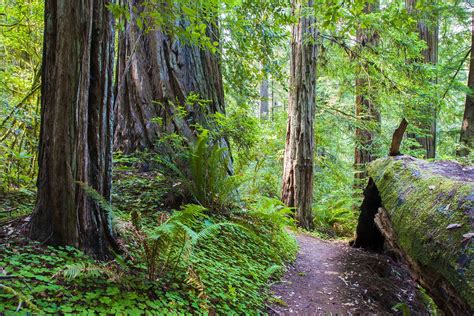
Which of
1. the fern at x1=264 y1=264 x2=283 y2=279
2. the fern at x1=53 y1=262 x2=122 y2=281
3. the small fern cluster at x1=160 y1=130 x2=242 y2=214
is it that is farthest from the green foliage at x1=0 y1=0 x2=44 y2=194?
the fern at x1=264 y1=264 x2=283 y2=279

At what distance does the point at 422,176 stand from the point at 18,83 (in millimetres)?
5575

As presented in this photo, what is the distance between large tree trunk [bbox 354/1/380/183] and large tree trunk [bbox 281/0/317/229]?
143 cm

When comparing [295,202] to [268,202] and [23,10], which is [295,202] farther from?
[23,10]

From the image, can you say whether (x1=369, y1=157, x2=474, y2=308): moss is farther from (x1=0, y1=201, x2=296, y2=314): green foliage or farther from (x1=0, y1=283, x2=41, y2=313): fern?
(x1=0, y1=283, x2=41, y2=313): fern

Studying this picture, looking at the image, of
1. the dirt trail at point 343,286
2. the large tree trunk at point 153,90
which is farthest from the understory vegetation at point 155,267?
the large tree trunk at point 153,90

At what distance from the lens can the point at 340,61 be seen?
8930 mm

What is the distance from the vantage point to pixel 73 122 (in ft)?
7.89

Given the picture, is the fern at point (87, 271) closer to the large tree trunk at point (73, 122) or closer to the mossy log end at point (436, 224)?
the large tree trunk at point (73, 122)

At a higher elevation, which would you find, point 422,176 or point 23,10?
point 23,10

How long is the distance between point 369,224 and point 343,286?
2.22m

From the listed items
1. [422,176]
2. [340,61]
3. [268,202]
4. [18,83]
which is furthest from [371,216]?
[18,83]

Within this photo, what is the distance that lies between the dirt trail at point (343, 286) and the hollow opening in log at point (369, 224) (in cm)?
44

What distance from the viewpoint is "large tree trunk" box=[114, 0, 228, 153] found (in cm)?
548

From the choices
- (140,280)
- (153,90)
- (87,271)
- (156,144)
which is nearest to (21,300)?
(87,271)
